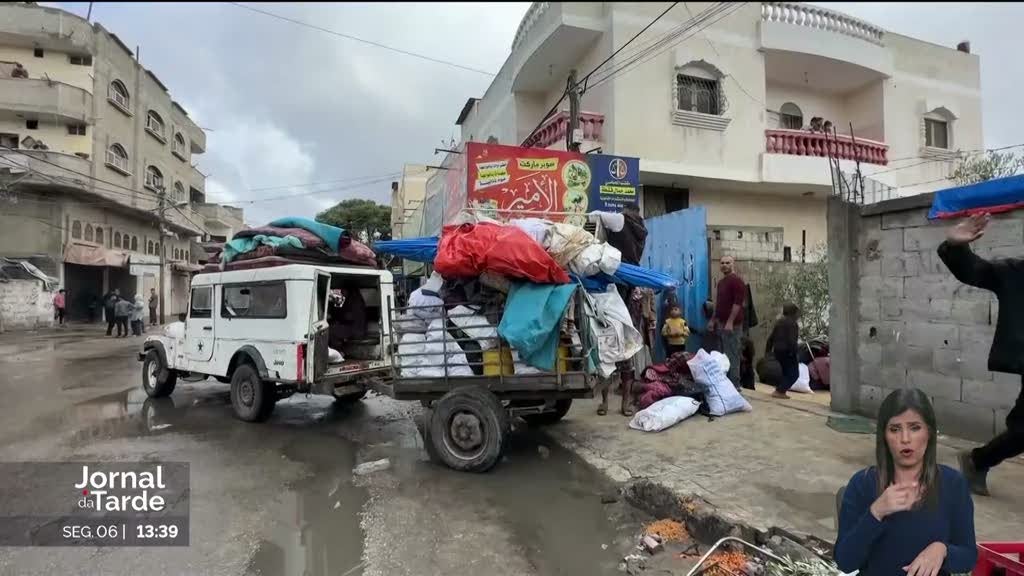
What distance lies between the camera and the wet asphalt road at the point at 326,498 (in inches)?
127

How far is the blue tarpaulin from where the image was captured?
432 centimetres

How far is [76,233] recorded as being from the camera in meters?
21.3

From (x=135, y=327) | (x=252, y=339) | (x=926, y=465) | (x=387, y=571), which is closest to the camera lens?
(x=926, y=465)

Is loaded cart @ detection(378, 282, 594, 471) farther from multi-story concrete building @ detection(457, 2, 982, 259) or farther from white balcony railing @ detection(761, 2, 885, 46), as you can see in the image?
white balcony railing @ detection(761, 2, 885, 46)

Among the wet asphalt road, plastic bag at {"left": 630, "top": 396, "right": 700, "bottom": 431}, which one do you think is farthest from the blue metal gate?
the wet asphalt road

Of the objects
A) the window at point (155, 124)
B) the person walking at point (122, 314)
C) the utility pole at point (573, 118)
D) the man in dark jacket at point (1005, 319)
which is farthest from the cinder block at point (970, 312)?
the window at point (155, 124)

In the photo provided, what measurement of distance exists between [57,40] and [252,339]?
17763 mm

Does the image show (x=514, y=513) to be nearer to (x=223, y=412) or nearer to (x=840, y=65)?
(x=223, y=412)

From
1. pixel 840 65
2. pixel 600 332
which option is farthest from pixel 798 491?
pixel 840 65

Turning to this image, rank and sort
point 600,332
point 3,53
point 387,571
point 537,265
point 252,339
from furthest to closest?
point 3,53 → point 252,339 → point 600,332 → point 537,265 → point 387,571

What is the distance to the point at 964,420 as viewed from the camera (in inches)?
191

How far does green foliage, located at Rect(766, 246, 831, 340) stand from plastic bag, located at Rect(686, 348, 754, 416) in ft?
10.9

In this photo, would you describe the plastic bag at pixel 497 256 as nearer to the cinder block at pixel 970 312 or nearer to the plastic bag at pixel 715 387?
the plastic bag at pixel 715 387

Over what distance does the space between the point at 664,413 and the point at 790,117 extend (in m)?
12.4
